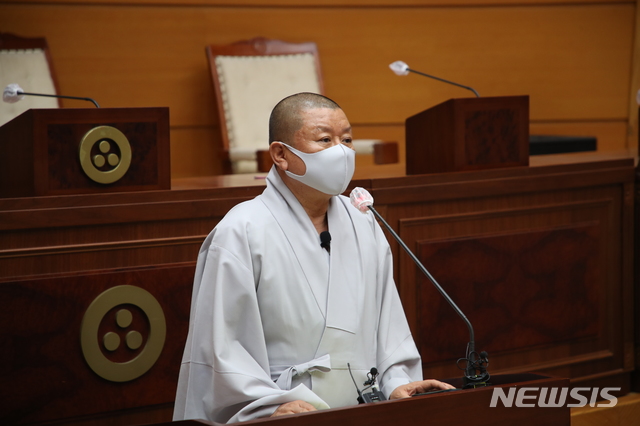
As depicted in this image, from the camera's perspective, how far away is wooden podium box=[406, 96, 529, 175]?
288 cm

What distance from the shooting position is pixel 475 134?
2.92 meters

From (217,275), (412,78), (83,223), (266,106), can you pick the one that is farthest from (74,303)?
(412,78)

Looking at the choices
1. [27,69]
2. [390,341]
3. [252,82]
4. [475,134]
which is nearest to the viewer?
[390,341]

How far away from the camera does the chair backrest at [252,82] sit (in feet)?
13.9

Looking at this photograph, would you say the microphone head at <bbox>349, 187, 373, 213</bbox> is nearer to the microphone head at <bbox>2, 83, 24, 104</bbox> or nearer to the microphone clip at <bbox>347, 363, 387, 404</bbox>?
the microphone clip at <bbox>347, 363, 387, 404</bbox>

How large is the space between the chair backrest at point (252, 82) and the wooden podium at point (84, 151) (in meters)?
1.63

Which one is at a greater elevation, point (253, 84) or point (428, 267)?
point (253, 84)

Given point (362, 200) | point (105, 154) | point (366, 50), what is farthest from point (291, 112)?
point (366, 50)

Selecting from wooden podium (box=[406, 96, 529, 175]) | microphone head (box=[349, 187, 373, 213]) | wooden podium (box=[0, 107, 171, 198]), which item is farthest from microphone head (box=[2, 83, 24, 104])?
wooden podium (box=[406, 96, 529, 175])

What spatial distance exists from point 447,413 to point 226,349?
0.52 m

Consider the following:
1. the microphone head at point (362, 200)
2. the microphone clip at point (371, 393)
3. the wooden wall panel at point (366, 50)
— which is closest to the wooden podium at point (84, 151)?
the microphone head at point (362, 200)

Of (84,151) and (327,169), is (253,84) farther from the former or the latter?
(327,169)

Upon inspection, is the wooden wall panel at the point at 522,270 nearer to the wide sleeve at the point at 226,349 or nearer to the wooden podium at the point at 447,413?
the wide sleeve at the point at 226,349

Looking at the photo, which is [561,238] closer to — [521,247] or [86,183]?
[521,247]
